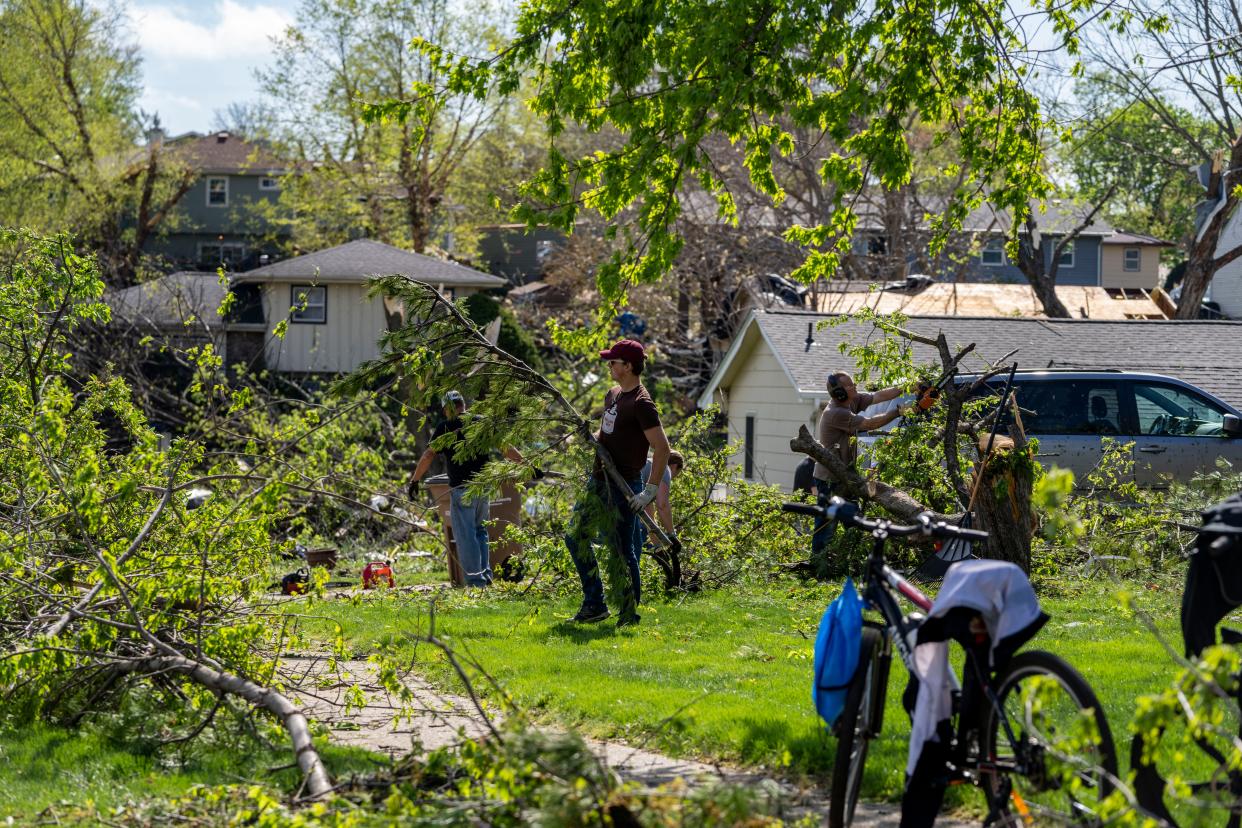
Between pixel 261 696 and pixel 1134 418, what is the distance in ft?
41.0

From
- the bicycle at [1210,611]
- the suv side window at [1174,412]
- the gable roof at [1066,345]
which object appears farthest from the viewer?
A: the gable roof at [1066,345]

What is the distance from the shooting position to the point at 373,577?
45.5 ft

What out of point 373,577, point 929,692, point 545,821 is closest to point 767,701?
point 929,692

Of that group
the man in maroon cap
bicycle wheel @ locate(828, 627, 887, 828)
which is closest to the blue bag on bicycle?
bicycle wheel @ locate(828, 627, 887, 828)

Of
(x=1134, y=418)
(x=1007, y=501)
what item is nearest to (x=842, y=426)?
(x=1007, y=501)

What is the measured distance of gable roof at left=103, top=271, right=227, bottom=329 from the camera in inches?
1157

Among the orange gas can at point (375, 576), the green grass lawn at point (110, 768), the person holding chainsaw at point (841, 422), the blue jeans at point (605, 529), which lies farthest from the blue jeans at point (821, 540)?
the green grass lawn at point (110, 768)

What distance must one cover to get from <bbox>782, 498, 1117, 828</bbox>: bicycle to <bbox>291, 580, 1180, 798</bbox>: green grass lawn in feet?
1.57

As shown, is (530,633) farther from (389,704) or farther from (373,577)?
(373,577)

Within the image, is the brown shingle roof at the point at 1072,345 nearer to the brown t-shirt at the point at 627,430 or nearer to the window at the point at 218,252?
the brown t-shirt at the point at 627,430

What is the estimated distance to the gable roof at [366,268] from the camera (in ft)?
137

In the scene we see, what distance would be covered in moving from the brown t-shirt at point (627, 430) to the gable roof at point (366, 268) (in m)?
32.2

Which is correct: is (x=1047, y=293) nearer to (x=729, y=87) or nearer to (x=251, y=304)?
(x=729, y=87)

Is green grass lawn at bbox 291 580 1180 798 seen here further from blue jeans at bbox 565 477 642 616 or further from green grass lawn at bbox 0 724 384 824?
green grass lawn at bbox 0 724 384 824
